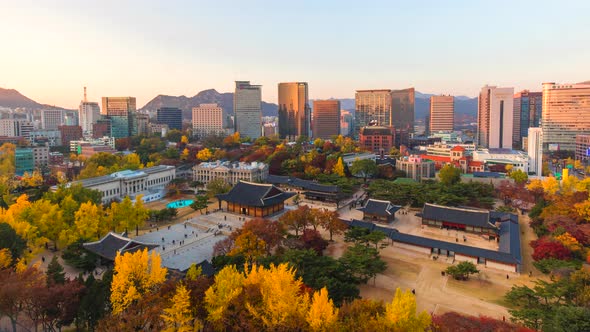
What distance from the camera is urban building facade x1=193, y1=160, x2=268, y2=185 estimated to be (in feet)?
221

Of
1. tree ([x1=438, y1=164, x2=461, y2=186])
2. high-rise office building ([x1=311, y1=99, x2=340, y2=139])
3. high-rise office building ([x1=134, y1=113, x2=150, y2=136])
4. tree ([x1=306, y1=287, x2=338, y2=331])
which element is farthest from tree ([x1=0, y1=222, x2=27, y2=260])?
high-rise office building ([x1=311, y1=99, x2=340, y2=139])

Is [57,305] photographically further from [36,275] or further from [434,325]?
[434,325]

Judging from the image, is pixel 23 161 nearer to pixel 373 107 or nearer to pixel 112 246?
pixel 112 246

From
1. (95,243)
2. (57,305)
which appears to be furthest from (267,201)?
(57,305)

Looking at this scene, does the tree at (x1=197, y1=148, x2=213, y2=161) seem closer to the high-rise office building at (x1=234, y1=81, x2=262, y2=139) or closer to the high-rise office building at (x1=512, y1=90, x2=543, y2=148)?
the high-rise office building at (x1=234, y1=81, x2=262, y2=139)

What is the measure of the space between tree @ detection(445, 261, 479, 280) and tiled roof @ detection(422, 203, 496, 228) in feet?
40.4

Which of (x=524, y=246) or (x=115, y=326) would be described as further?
(x=524, y=246)

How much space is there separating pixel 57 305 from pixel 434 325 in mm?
20103

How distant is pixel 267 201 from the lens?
46438mm

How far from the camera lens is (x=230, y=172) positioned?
2692 inches

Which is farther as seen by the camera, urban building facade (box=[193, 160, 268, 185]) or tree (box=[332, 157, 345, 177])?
tree (box=[332, 157, 345, 177])

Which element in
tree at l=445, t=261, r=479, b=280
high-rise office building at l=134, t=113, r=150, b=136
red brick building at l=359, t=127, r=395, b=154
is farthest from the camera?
high-rise office building at l=134, t=113, r=150, b=136

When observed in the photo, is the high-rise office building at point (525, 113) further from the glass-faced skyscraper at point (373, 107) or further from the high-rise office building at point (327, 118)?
the high-rise office building at point (327, 118)

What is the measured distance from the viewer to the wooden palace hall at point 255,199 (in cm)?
4641
